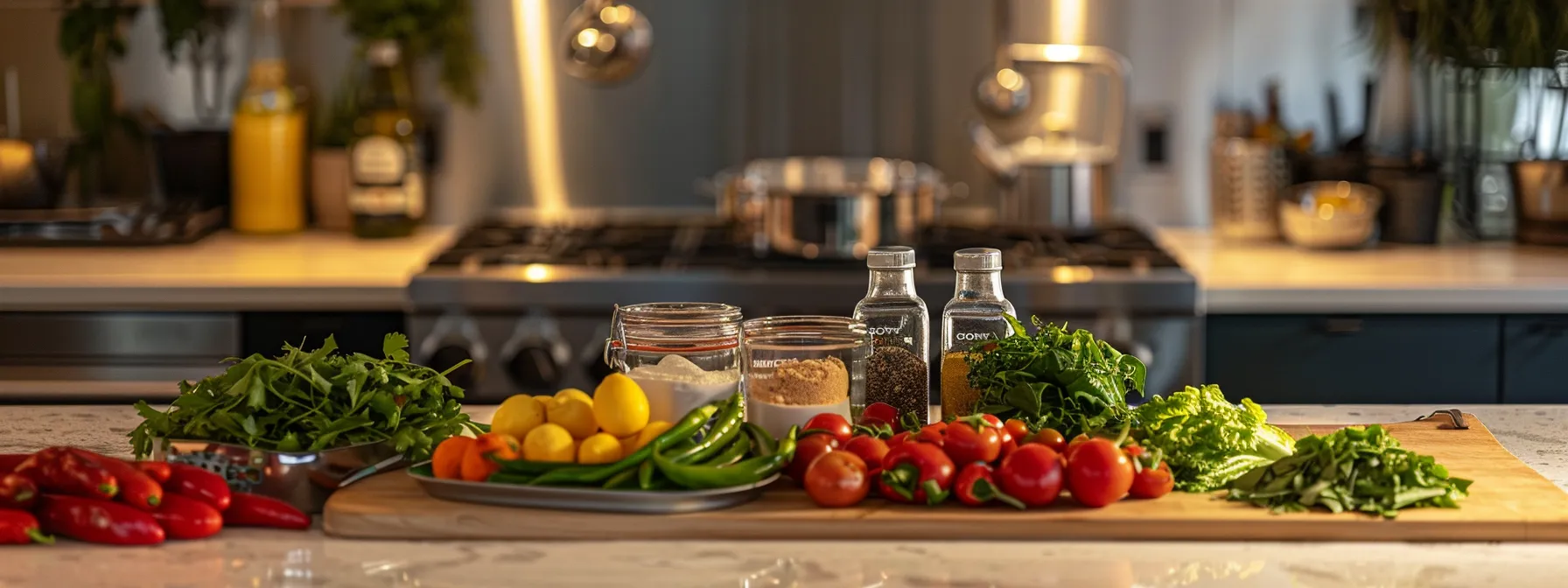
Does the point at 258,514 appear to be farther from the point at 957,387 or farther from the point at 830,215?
the point at 830,215

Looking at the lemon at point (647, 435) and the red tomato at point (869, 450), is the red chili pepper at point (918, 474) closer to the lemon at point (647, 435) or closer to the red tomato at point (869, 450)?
the red tomato at point (869, 450)

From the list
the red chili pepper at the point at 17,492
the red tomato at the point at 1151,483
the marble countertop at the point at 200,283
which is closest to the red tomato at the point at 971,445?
the red tomato at the point at 1151,483

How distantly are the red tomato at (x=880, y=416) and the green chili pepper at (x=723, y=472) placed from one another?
0.52ft

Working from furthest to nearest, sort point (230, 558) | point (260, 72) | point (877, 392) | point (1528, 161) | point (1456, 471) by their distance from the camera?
point (260, 72) → point (1528, 161) → point (877, 392) → point (1456, 471) → point (230, 558)

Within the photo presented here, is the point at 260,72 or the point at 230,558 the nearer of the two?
the point at 230,558

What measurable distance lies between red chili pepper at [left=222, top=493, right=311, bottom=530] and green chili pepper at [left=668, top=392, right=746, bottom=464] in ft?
1.05

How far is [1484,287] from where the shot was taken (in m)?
2.57

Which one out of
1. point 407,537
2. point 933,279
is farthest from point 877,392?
point 933,279

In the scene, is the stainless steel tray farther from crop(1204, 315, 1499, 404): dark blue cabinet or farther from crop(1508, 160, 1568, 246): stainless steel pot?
crop(1508, 160, 1568, 246): stainless steel pot

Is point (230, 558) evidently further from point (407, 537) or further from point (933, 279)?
point (933, 279)

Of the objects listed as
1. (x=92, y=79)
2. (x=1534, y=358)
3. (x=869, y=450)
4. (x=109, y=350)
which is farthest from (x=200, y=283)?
(x=1534, y=358)

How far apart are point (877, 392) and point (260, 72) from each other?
2104 mm

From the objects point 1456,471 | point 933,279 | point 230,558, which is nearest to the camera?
point 230,558

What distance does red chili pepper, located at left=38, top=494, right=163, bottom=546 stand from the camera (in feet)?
4.26
